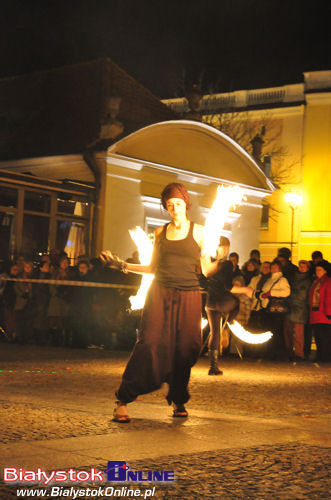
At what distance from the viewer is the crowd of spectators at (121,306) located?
16062mm

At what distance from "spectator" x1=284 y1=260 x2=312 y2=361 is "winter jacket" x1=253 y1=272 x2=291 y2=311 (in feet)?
0.77

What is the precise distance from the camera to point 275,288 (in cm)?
1606

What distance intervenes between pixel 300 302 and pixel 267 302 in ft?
1.93

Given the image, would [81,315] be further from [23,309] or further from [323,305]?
[323,305]

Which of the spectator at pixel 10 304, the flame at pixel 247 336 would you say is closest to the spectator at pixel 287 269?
the flame at pixel 247 336

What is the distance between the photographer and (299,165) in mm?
48500

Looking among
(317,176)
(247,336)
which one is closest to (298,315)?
(247,336)

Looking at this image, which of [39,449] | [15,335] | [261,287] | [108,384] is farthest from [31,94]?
[39,449]

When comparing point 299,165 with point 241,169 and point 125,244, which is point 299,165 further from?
point 125,244

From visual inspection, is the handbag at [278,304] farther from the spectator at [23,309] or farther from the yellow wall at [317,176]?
the yellow wall at [317,176]

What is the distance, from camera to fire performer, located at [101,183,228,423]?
25.0 ft

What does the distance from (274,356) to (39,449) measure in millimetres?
10424

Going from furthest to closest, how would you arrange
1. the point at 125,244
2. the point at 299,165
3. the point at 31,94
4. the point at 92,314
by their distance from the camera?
the point at 299,165 < the point at 31,94 < the point at 125,244 < the point at 92,314

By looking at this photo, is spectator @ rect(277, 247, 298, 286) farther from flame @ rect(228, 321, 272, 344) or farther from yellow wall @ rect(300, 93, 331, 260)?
yellow wall @ rect(300, 93, 331, 260)
